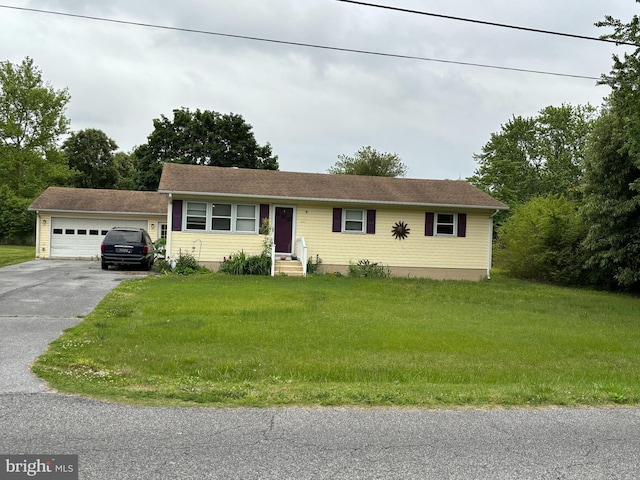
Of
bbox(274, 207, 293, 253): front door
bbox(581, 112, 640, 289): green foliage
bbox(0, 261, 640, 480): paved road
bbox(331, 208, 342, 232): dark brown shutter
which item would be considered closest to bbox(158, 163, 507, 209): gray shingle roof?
bbox(331, 208, 342, 232): dark brown shutter

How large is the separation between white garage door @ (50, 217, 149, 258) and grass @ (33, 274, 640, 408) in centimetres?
1389

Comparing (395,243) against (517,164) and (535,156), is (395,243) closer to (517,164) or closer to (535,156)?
(517,164)

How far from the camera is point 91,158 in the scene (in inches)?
1957

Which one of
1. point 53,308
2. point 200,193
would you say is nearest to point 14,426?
point 53,308

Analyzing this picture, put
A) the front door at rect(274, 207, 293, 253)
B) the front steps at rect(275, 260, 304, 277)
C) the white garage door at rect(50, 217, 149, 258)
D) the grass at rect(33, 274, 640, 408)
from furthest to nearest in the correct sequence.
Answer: the white garage door at rect(50, 217, 149, 258) → the front door at rect(274, 207, 293, 253) → the front steps at rect(275, 260, 304, 277) → the grass at rect(33, 274, 640, 408)

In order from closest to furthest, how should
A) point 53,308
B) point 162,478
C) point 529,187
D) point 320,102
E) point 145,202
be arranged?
point 162,478 → point 53,308 → point 320,102 → point 145,202 → point 529,187

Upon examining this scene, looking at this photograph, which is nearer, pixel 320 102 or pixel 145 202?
pixel 320 102

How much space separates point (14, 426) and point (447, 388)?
4114 millimetres

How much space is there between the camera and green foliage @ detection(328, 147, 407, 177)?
51.9 meters

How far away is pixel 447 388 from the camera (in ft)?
18.0

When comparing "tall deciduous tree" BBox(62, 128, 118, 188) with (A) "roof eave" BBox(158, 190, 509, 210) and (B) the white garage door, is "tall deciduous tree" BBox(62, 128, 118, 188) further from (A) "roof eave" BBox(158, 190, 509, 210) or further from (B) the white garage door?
(A) "roof eave" BBox(158, 190, 509, 210)

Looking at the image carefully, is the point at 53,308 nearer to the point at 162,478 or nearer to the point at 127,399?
the point at 127,399

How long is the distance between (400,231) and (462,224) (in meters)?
2.60

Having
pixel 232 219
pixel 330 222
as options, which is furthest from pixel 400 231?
pixel 232 219
